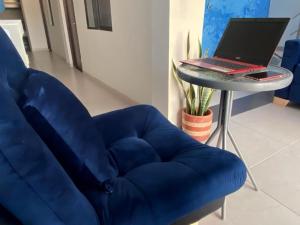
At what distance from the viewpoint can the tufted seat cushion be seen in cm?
77

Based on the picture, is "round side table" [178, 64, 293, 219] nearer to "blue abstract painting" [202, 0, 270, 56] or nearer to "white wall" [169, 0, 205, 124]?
"white wall" [169, 0, 205, 124]

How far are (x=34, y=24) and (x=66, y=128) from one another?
761 cm

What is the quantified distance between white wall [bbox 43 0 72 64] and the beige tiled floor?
7.06 ft

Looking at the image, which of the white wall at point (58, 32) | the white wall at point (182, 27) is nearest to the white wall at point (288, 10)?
the white wall at point (182, 27)

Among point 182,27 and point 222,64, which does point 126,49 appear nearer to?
point 182,27

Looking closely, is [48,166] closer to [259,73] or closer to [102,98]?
[259,73]

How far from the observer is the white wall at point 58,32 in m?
4.54

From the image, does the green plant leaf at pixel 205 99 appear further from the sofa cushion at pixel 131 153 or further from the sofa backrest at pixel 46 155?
the sofa backrest at pixel 46 155

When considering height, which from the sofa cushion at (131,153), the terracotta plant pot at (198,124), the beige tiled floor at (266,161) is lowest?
the beige tiled floor at (266,161)

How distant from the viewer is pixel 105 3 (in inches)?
117

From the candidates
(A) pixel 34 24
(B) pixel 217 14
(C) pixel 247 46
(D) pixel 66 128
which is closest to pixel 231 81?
(C) pixel 247 46

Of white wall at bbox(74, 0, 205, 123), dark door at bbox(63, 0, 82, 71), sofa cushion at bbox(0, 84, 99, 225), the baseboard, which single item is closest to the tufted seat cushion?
sofa cushion at bbox(0, 84, 99, 225)

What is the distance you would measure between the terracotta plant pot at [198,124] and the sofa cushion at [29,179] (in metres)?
1.41

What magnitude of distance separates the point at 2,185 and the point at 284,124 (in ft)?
7.89
